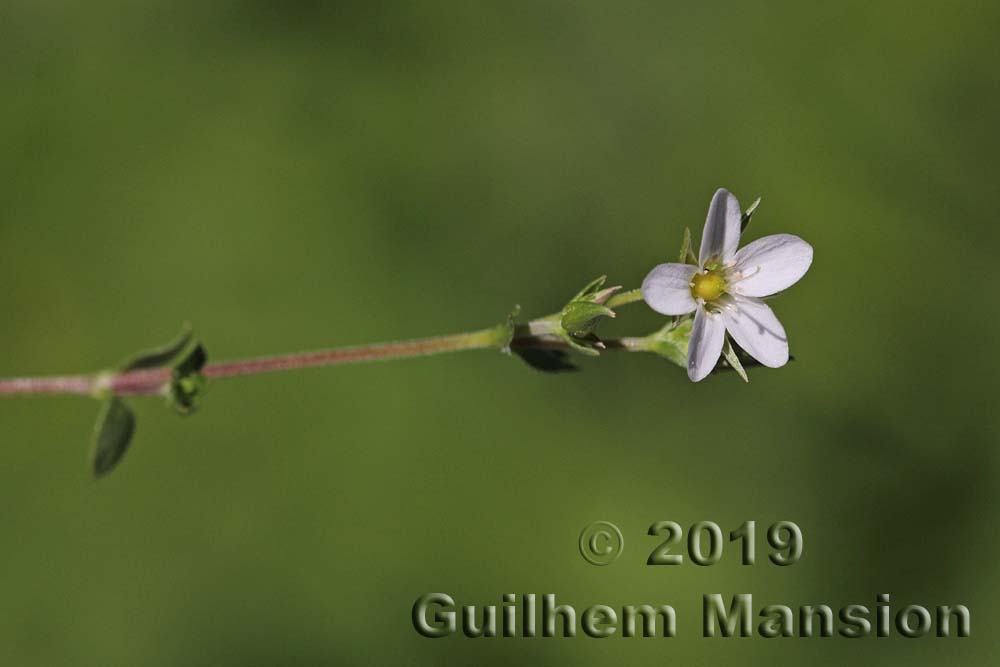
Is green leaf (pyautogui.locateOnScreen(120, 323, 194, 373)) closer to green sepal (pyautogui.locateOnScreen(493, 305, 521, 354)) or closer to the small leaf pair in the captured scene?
the small leaf pair

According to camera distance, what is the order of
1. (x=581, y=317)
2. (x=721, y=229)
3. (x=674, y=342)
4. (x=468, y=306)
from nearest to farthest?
(x=581, y=317) < (x=721, y=229) < (x=674, y=342) < (x=468, y=306)

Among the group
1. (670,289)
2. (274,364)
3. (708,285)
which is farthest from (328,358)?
(708,285)

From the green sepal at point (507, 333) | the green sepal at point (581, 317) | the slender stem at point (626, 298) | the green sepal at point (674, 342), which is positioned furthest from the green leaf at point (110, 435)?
the green sepal at point (674, 342)

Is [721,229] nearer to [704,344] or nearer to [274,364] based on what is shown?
[704,344]

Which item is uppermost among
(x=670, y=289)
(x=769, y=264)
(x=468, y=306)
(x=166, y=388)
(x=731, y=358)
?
(x=468, y=306)

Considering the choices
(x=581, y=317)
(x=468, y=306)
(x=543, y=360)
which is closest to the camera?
(x=581, y=317)

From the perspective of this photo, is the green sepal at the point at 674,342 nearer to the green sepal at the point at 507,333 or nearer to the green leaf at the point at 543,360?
the green leaf at the point at 543,360

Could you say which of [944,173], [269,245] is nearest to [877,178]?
[944,173]
